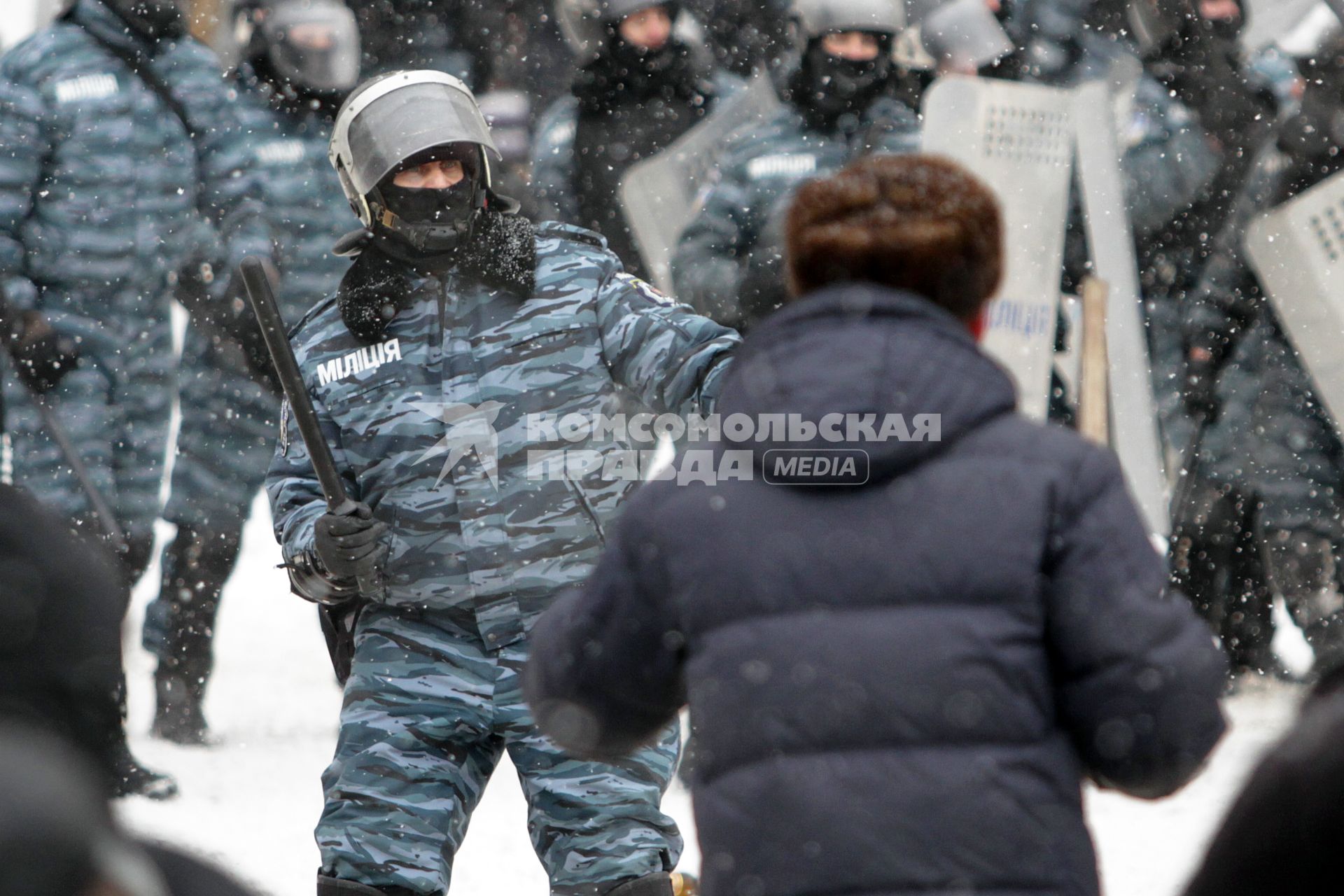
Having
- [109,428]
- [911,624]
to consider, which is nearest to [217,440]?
[109,428]

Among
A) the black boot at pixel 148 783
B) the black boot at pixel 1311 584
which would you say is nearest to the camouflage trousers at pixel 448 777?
the black boot at pixel 148 783

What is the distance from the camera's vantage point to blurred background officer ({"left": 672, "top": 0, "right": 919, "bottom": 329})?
5.64 m

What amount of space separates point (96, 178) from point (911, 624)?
4332 mm

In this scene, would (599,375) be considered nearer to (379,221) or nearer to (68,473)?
(379,221)

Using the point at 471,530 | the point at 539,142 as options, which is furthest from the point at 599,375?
the point at 539,142

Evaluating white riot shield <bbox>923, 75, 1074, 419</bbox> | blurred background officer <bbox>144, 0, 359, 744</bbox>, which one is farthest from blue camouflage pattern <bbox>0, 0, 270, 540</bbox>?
white riot shield <bbox>923, 75, 1074, 419</bbox>

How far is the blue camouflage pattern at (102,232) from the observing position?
566 cm

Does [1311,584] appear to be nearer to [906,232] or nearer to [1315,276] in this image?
[1315,276]

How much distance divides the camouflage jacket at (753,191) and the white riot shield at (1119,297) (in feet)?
1.77

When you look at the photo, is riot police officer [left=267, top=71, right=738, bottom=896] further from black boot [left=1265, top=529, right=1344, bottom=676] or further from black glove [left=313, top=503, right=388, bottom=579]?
black boot [left=1265, top=529, right=1344, bottom=676]

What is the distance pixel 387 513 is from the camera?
3359 mm

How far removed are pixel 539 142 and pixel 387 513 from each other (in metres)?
3.88

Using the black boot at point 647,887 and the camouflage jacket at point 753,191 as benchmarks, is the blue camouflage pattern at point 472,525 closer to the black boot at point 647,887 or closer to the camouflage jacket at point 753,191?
the black boot at point 647,887

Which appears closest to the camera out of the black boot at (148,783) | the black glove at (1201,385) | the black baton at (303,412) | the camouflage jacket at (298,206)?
the black baton at (303,412)
